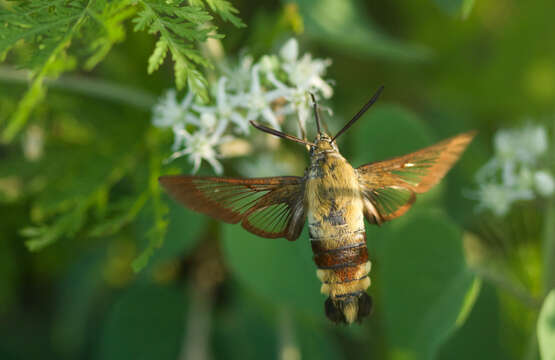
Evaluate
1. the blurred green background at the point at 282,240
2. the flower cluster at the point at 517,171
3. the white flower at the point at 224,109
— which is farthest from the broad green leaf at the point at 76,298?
the flower cluster at the point at 517,171

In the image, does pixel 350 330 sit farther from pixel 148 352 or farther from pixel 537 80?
pixel 537 80

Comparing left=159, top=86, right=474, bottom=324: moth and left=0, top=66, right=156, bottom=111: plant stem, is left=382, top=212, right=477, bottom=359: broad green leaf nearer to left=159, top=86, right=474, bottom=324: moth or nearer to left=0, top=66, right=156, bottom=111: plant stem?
left=159, top=86, right=474, bottom=324: moth

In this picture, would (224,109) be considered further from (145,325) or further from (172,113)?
(145,325)

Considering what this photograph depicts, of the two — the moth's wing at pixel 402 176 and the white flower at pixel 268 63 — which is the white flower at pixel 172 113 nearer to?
the white flower at pixel 268 63

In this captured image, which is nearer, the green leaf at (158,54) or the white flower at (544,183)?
the green leaf at (158,54)

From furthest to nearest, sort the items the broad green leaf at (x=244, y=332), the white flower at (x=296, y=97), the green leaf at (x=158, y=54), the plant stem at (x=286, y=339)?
1. the broad green leaf at (x=244, y=332)
2. the plant stem at (x=286, y=339)
3. the white flower at (x=296, y=97)
4. the green leaf at (x=158, y=54)

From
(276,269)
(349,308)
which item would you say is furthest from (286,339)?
(349,308)
